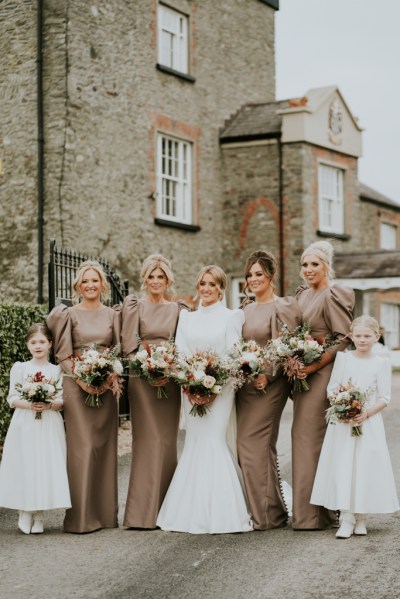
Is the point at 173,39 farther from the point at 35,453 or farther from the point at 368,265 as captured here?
the point at 35,453

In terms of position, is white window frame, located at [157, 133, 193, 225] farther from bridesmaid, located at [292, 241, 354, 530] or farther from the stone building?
bridesmaid, located at [292, 241, 354, 530]

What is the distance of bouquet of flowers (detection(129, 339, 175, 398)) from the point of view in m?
7.08

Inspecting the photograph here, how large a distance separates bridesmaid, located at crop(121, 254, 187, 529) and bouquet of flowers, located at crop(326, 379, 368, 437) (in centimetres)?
129

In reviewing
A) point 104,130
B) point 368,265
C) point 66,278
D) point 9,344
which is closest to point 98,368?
point 9,344

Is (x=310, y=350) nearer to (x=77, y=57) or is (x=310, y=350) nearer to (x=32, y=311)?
(x=32, y=311)

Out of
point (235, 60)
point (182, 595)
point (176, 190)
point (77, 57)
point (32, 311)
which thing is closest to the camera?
point (182, 595)

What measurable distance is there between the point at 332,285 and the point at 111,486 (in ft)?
7.71

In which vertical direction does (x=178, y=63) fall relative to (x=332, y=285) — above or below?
above

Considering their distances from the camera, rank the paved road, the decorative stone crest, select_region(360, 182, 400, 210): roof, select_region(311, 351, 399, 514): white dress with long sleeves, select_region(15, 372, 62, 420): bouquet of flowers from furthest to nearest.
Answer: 1. select_region(360, 182, 400, 210): roof
2. the decorative stone crest
3. select_region(15, 372, 62, 420): bouquet of flowers
4. select_region(311, 351, 399, 514): white dress with long sleeves
5. the paved road

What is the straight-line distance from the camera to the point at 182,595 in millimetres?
5504

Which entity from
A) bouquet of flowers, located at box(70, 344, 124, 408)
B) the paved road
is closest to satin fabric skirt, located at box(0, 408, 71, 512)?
the paved road

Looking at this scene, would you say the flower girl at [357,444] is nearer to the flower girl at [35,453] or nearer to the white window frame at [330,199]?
the flower girl at [35,453]

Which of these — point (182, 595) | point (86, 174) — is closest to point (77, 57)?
point (86, 174)

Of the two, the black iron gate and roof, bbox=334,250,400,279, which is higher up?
roof, bbox=334,250,400,279
